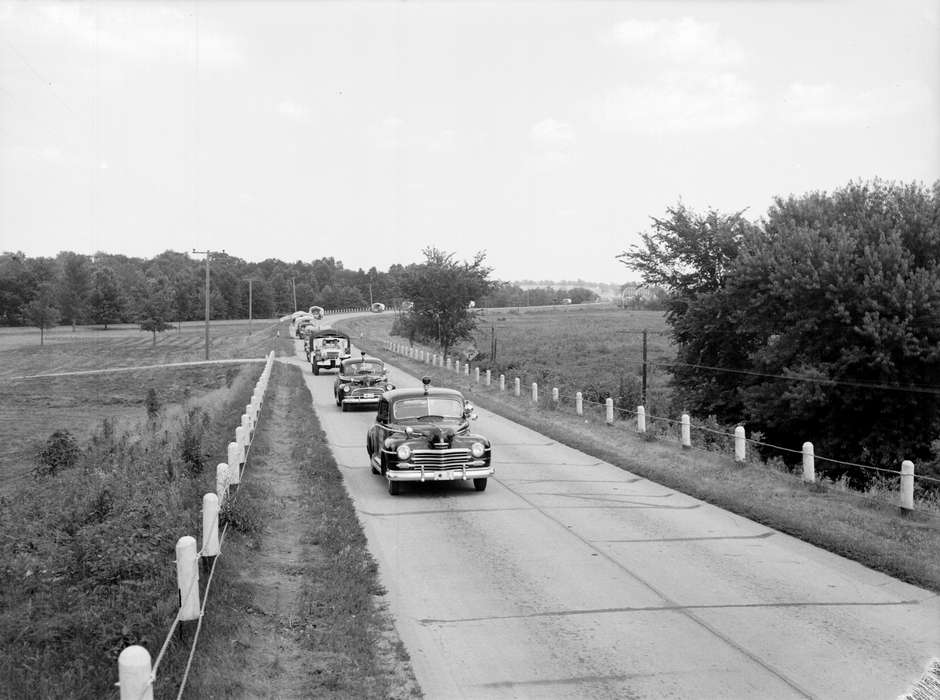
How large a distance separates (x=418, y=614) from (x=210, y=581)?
6.58 ft

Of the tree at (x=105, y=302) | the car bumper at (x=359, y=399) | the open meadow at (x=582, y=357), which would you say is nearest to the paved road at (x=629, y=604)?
the car bumper at (x=359, y=399)

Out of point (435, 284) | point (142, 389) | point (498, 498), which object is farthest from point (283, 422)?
point (142, 389)

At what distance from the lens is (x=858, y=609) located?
855cm

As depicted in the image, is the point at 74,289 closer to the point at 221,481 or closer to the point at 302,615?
the point at 221,481

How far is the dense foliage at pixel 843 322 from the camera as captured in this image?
23.2 metres

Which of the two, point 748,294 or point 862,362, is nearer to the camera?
point 862,362

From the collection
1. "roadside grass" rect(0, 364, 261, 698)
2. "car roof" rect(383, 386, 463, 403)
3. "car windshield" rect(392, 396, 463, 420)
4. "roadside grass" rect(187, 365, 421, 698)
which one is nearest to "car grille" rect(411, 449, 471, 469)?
"roadside grass" rect(187, 365, 421, 698)

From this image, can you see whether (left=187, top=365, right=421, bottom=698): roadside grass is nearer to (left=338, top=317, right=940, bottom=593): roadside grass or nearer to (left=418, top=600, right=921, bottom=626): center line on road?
(left=418, top=600, right=921, bottom=626): center line on road

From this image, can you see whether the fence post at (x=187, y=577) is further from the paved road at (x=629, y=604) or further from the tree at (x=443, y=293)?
the tree at (x=443, y=293)

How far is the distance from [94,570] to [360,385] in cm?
1905

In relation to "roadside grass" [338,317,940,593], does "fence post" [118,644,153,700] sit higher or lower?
higher

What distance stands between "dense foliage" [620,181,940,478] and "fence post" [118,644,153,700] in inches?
861

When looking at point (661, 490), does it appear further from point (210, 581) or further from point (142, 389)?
point (142, 389)

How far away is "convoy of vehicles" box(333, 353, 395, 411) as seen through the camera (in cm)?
2808
